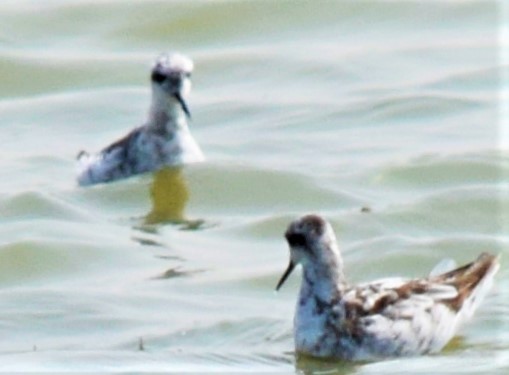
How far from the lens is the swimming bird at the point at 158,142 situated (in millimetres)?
16906

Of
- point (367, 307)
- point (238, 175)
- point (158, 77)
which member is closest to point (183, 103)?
point (158, 77)

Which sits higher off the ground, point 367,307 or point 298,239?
point 298,239

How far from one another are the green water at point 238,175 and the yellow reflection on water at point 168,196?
0.02 m

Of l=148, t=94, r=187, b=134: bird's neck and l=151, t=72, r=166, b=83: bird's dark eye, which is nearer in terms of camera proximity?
l=151, t=72, r=166, b=83: bird's dark eye

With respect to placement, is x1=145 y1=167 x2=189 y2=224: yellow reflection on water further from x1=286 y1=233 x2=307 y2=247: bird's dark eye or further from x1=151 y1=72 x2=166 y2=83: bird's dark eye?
x1=286 y1=233 x2=307 y2=247: bird's dark eye

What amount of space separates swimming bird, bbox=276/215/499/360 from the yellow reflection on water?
146 inches

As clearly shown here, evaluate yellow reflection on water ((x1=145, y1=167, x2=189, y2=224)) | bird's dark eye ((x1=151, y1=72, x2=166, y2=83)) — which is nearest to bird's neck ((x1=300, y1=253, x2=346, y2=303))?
yellow reflection on water ((x1=145, y1=167, x2=189, y2=224))

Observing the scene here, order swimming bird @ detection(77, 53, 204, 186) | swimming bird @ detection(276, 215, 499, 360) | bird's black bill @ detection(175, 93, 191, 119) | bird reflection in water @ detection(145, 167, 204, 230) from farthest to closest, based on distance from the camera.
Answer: swimming bird @ detection(77, 53, 204, 186), bird's black bill @ detection(175, 93, 191, 119), bird reflection in water @ detection(145, 167, 204, 230), swimming bird @ detection(276, 215, 499, 360)

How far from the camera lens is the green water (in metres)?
12.8

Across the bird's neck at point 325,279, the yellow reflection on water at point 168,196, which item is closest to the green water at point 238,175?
the yellow reflection on water at point 168,196

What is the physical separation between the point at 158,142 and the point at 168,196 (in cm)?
68

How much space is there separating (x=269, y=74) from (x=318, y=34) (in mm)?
1408

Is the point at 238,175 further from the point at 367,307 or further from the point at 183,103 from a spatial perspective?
the point at 367,307

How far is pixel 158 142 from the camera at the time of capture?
17188mm
